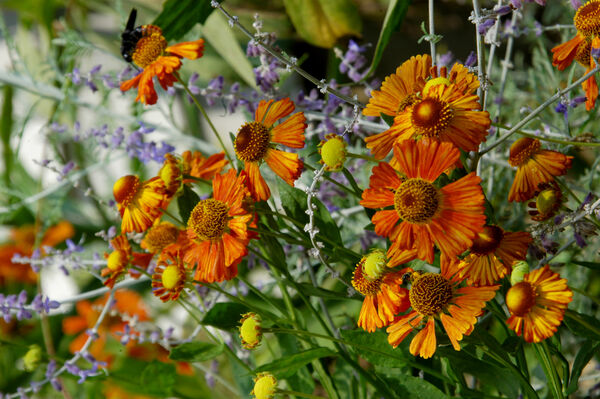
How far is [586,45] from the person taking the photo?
35cm

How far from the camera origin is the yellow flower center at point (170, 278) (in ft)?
1.16

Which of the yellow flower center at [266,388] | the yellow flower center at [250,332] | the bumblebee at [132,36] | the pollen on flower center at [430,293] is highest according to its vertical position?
the bumblebee at [132,36]

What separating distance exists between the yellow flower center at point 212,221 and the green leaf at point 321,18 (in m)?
0.35

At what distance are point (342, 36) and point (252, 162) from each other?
0.34 m

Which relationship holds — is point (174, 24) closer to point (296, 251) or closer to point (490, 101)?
point (296, 251)

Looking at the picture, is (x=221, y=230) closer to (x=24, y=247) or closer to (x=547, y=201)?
(x=547, y=201)

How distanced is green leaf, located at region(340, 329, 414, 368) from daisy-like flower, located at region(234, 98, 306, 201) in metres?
0.10

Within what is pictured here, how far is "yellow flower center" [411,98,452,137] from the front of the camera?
0.97 feet

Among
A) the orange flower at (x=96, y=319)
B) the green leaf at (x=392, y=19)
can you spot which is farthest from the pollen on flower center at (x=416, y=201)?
the orange flower at (x=96, y=319)

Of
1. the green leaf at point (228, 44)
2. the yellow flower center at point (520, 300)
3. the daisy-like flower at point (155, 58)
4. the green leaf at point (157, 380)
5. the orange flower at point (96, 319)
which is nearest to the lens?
the yellow flower center at point (520, 300)

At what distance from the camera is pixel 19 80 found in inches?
28.6

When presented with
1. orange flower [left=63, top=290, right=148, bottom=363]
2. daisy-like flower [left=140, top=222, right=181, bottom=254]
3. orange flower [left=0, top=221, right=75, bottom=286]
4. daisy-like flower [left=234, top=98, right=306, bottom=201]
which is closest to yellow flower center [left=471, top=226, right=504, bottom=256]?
daisy-like flower [left=234, top=98, right=306, bottom=201]

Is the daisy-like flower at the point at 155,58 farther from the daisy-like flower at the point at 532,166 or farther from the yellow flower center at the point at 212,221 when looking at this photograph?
the daisy-like flower at the point at 532,166

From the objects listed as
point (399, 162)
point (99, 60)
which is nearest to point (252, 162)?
point (399, 162)
